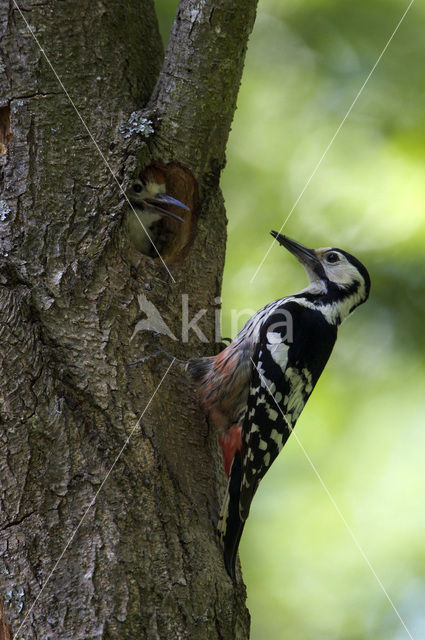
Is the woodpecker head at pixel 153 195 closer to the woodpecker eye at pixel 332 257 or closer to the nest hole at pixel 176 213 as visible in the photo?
the nest hole at pixel 176 213

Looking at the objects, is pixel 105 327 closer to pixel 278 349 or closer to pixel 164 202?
pixel 164 202

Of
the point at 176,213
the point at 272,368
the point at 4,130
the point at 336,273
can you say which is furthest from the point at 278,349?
the point at 4,130

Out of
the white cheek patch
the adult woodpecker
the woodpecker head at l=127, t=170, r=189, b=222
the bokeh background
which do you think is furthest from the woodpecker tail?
the bokeh background

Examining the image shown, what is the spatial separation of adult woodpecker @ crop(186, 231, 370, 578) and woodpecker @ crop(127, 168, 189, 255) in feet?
2.14

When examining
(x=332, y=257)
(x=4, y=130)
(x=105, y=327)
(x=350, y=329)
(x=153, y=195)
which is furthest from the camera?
(x=350, y=329)

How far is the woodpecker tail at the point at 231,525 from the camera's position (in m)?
2.51

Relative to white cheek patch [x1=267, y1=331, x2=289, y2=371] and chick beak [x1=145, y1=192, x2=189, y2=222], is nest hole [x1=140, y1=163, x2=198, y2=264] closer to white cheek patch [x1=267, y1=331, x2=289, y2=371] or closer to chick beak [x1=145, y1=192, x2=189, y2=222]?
chick beak [x1=145, y1=192, x2=189, y2=222]

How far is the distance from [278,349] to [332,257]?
71 cm

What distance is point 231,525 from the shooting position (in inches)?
103

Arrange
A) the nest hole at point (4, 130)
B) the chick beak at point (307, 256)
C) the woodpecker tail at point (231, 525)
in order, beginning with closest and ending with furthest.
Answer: the woodpecker tail at point (231, 525) < the nest hole at point (4, 130) < the chick beak at point (307, 256)

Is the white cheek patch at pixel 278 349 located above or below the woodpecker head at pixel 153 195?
below

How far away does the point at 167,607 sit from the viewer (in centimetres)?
221

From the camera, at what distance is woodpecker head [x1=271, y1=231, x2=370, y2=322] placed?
12.7 feet

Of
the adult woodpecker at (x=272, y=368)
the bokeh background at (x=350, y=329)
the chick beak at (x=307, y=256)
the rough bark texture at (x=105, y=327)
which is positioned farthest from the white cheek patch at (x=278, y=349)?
the bokeh background at (x=350, y=329)
